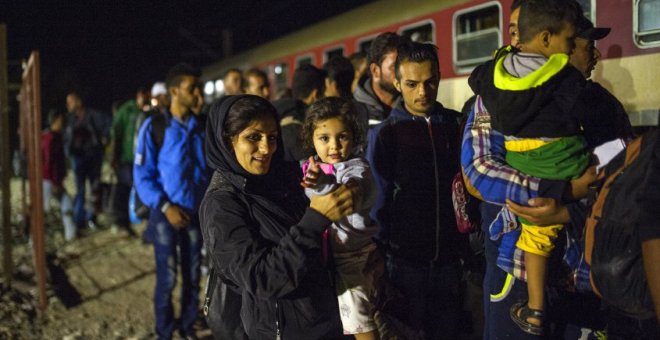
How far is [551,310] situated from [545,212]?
54 cm

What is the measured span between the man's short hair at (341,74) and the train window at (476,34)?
4.60 ft

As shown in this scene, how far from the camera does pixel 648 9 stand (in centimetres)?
370

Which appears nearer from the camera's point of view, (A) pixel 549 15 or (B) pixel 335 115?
(A) pixel 549 15

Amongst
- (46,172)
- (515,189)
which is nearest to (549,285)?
(515,189)

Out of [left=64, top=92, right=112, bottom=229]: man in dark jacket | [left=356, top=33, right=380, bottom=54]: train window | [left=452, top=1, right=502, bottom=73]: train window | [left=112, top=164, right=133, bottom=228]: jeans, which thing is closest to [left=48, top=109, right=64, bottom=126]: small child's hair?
[left=64, top=92, right=112, bottom=229]: man in dark jacket

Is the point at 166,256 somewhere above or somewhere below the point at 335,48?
below

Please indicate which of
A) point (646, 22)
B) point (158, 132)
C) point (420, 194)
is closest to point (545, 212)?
point (420, 194)

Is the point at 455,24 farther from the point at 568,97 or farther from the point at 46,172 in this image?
the point at 46,172

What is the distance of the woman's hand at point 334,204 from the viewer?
6.17 ft

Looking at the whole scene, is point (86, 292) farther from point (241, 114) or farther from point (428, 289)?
point (241, 114)

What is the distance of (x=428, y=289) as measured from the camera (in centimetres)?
281

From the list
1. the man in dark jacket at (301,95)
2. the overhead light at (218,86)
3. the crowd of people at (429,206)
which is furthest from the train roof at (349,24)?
the crowd of people at (429,206)

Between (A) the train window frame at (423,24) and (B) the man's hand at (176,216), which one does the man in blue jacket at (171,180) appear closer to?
(B) the man's hand at (176,216)

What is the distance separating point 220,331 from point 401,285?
101 cm
